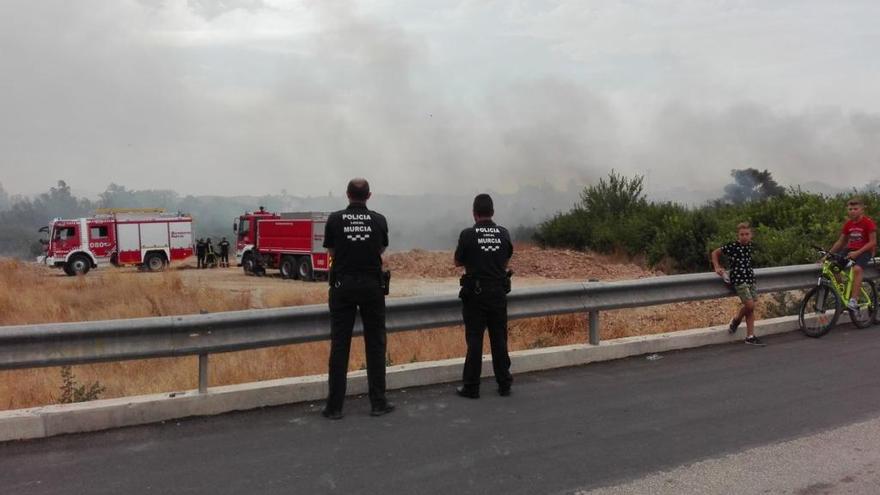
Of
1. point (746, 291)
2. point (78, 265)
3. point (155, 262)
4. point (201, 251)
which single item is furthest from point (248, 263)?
point (746, 291)

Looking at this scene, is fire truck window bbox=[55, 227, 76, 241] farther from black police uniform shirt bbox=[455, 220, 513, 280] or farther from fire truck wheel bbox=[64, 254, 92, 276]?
black police uniform shirt bbox=[455, 220, 513, 280]

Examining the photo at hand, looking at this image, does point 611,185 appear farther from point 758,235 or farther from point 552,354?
point 552,354

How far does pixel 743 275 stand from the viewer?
323 inches

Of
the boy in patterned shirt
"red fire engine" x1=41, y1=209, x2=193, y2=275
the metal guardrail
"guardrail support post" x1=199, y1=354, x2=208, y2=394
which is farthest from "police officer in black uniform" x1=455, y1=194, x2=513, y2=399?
"red fire engine" x1=41, y1=209, x2=193, y2=275

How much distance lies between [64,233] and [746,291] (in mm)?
30573

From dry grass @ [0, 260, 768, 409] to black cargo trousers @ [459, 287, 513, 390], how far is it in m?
1.53

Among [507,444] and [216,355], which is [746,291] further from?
[216,355]

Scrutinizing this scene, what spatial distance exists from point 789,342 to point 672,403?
3.39 m

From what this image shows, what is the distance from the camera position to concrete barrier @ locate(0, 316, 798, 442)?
4820mm

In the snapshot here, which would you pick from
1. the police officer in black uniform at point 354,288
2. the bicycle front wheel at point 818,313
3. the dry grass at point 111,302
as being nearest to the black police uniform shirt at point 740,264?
the bicycle front wheel at point 818,313

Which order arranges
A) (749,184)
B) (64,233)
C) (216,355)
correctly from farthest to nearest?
1. (749,184)
2. (64,233)
3. (216,355)

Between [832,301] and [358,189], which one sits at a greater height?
[358,189]

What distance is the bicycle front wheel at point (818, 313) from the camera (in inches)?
336

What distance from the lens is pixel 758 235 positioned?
68.0 ft
